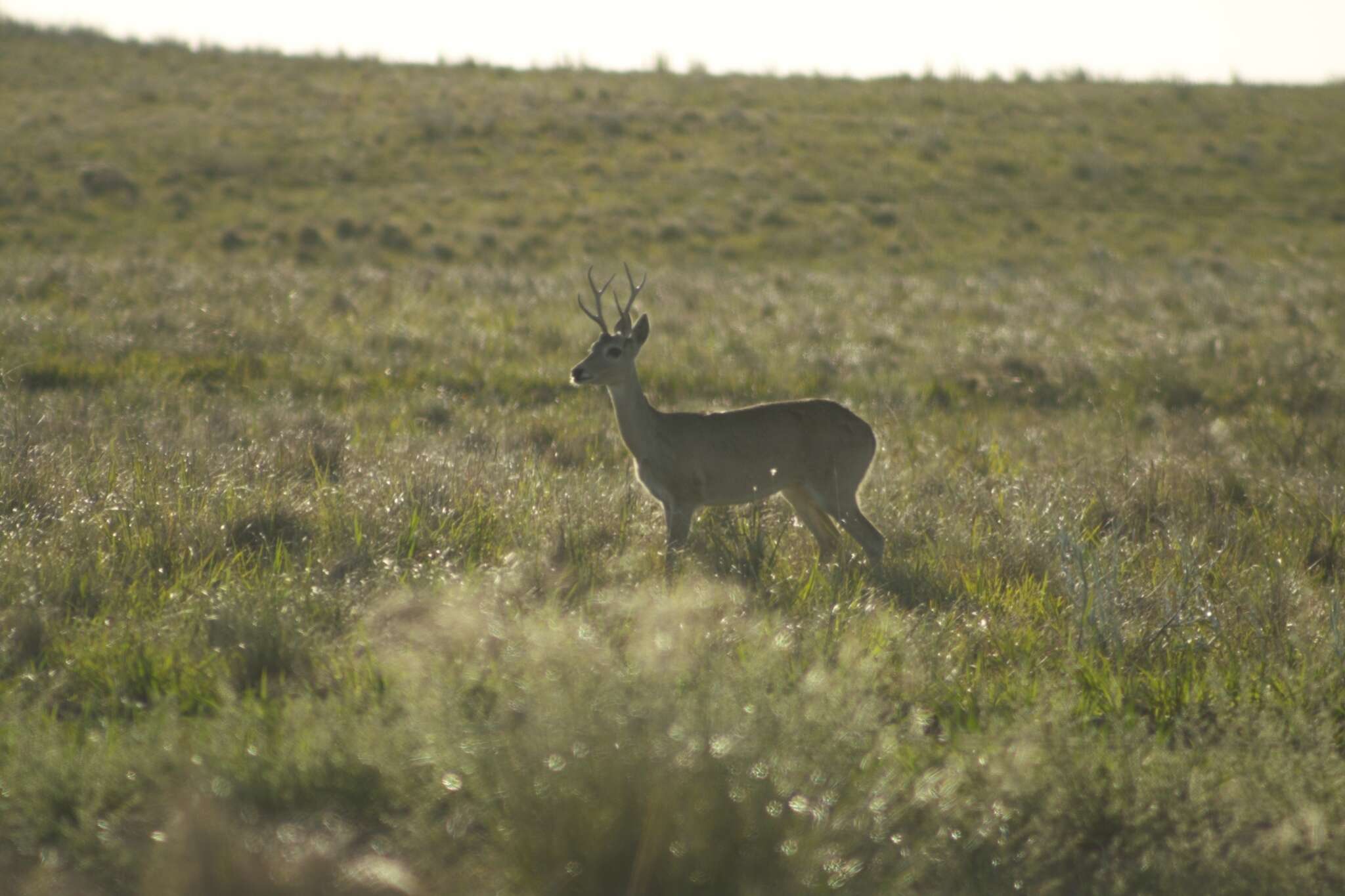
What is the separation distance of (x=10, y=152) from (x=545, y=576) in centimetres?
3051

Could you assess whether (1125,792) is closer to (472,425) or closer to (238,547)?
(238,547)

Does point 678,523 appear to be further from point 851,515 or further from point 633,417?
point 851,515

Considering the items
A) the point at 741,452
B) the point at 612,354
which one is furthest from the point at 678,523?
the point at 612,354

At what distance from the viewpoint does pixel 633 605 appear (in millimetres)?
4867

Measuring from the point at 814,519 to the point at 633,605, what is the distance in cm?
388

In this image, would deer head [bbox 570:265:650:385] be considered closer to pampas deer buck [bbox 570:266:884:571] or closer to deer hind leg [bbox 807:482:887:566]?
pampas deer buck [bbox 570:266:884:571]

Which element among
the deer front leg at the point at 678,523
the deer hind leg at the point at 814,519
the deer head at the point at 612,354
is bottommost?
the deer hind leg at the point at 814,519

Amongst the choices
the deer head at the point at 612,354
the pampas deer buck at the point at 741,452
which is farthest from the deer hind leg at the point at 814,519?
the deer head at the point at 612,354

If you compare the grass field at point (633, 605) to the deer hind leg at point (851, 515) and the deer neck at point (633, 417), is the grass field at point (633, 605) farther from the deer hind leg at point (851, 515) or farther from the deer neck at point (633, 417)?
the deer neck at point (633, 417)

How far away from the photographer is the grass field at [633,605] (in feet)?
12.1

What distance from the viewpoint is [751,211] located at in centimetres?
3256

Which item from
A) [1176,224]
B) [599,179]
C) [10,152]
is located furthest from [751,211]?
[10,152]

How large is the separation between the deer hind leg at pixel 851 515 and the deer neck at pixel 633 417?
1.13 meters

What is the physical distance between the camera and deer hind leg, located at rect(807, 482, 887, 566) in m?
7.87
